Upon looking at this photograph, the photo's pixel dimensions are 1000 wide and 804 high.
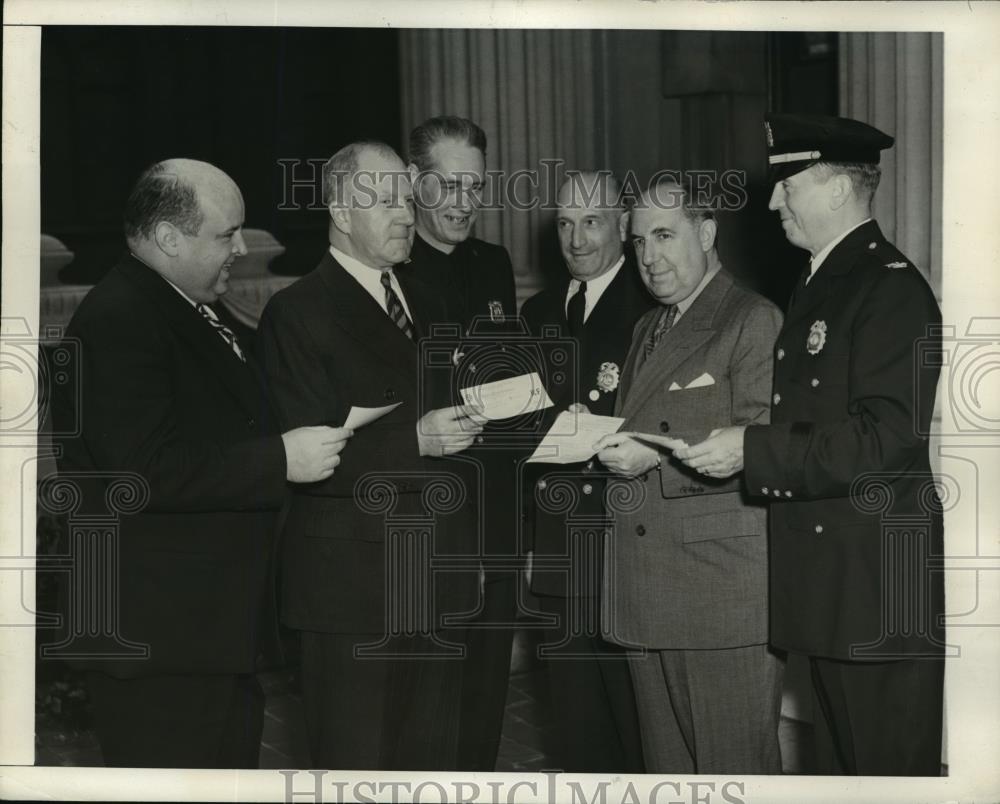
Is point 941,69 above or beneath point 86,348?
above

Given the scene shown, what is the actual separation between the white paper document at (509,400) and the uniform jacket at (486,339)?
3 centimetres

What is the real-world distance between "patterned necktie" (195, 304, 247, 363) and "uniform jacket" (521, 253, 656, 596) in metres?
0.93

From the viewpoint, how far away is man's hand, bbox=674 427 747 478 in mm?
3896

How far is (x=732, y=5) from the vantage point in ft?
13.4

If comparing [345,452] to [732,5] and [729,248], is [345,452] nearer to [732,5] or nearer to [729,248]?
[729,248]

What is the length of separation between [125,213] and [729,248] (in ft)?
6.21

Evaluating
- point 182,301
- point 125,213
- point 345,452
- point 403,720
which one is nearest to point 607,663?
point 403,720

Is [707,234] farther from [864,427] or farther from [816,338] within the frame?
[864,427]

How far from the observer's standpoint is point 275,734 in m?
4.22

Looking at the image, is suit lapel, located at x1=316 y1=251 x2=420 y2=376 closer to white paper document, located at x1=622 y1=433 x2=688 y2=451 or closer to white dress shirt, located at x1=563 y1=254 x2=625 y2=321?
white dress shirt, located at x1=563 y1=254 x2=625 y2=321

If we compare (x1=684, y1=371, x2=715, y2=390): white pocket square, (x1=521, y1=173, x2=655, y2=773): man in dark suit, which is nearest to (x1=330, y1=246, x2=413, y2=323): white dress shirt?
(x1=521, y1=173, x2=655, y2=773): man in dark suit

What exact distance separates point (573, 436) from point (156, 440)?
1.27 meters

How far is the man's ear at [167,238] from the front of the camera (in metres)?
4.00

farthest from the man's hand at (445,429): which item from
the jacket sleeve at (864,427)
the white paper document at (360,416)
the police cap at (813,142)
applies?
the police cap at (813,142)
